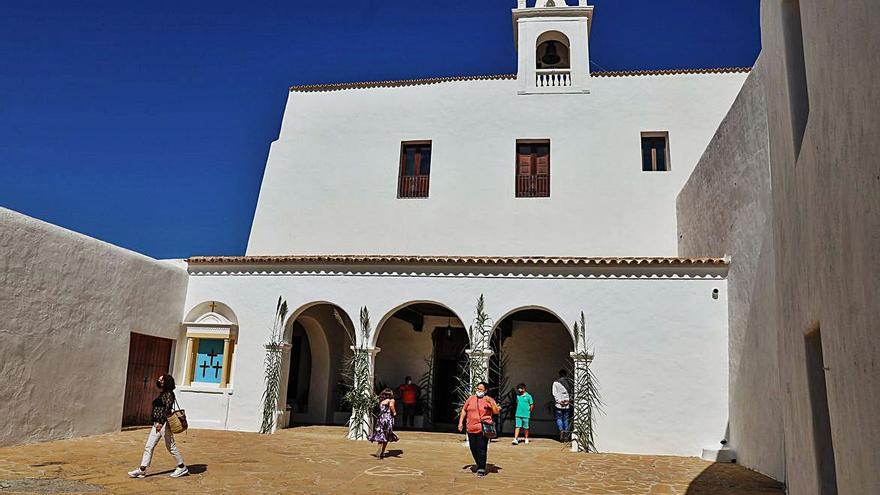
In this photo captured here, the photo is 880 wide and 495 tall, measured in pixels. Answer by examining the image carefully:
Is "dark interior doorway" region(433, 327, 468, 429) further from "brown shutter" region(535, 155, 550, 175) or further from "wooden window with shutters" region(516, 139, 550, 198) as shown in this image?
"brown shutter" region(535, 155, 550, 175)

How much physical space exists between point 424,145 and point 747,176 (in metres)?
9.52

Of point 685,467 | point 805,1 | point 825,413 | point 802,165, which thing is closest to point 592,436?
point 685,467

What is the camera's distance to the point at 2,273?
1008 cm

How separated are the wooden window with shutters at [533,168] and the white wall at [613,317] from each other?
15.3 ft

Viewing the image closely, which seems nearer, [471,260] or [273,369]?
[471,260]

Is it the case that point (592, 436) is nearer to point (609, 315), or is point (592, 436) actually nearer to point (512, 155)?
point (609, 315)

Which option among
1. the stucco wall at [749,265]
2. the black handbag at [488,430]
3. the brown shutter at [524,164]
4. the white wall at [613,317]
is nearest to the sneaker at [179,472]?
the black handbag at [488,430]

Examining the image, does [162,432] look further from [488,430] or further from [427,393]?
[427,393]

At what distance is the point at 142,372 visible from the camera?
1386 centimetres

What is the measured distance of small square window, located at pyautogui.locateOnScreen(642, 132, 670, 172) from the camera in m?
17.5

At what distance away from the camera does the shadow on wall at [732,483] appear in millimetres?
8625

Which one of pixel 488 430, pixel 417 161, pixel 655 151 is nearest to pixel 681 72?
pixel 655 151

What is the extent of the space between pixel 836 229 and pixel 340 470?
7538 mm

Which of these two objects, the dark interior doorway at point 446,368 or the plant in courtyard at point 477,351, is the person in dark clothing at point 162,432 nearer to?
the plant in courtyard at point 477,351
